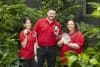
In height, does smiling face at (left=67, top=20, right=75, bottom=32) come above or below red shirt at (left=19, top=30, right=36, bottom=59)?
above

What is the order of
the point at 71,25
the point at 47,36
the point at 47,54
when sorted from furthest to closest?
the point at 47,54, the point at 47,36, the point at 71,25

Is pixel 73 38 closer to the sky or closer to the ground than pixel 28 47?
closer to the sky

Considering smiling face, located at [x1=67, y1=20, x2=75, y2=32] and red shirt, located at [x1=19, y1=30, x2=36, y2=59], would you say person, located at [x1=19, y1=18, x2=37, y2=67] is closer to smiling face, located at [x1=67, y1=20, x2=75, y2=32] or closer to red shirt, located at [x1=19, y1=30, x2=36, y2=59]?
red shirt, located at [x1=19, y1=30, x2=36, y2=59]

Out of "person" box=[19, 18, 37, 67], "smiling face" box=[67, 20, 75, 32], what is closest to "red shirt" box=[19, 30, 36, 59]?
"person" box=[19, 18, 37, 67]

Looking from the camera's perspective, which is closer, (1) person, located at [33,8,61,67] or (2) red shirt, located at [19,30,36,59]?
(1) person, located at [33,8,61,67]

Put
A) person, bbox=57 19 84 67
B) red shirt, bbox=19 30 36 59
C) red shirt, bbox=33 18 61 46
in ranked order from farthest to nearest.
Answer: red shirt, bbox=19 30 36 59, red shirt, bbox=33 18 61 46, person, bbox=57 19 84 67

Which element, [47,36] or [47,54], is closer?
[47,36]

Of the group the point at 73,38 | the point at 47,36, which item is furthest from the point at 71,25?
the point at 47,36

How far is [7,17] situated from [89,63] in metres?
1.11

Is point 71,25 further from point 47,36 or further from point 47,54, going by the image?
point 47,54

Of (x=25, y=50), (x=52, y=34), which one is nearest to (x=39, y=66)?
(x=25, y=50)

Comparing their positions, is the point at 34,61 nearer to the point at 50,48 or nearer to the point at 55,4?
the point at 50,48

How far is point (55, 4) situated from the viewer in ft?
21.6

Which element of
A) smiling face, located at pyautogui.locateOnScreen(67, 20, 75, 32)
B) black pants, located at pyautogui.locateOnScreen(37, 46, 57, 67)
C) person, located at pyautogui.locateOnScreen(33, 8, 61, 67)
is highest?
smiling face, located at pyautogui.locateOnScreen(67, 20, 75, 32)
